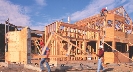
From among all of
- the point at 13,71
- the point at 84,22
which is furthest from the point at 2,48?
the point at 13,71

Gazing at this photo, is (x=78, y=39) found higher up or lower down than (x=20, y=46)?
higher up

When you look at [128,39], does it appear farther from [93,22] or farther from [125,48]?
[93,22]

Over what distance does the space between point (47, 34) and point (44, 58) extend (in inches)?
354

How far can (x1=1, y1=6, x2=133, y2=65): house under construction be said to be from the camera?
16.3 metres

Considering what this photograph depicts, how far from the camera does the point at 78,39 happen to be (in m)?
20.0

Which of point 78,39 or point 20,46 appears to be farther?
point 78,39

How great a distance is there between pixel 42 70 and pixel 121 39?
13406 millimetres

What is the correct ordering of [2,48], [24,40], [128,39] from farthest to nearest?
[2,48], [128,39], [24,40]

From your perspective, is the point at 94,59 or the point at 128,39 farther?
the point at 128,39

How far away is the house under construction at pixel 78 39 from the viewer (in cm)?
1626

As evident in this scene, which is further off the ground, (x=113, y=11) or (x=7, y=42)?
(x=113, y=11)

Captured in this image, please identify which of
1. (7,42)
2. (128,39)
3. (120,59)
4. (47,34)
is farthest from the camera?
(128,39)

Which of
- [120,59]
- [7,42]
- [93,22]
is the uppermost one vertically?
[93,22]

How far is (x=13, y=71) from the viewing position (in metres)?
12.4
